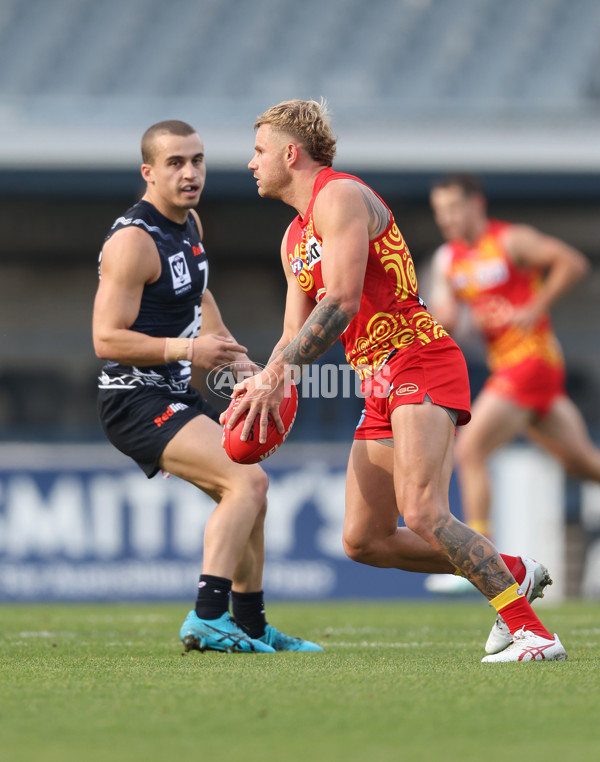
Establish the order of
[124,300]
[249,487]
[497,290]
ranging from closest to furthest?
1. [249,487]
2. [124,300]
3. [497,290]

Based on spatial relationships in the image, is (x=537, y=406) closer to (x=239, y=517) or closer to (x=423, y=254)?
(x=239, y=517)

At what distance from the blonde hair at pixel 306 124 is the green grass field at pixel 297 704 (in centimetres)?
210

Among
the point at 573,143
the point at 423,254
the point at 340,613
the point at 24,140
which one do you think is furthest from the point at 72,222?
the point at 340,613

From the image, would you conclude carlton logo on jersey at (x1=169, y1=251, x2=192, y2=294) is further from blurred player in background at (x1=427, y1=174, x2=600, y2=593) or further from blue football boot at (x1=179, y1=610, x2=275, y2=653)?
blurred player in background at (x1=427, y1=174, x2=600, y2=593)

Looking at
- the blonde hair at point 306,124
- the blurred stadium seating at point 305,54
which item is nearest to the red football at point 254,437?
the blonde hair at point 306,124

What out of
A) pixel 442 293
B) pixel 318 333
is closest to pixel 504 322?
pixel 442 293

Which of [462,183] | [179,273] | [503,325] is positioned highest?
[462,183]

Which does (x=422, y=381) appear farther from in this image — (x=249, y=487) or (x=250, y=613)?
(x=250, y=613)

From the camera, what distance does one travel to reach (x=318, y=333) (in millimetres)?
4707

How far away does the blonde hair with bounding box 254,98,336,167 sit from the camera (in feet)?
17.0

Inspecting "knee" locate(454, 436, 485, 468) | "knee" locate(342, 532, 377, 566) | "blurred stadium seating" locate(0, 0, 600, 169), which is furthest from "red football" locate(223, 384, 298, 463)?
"blurred stadium seating" locate(0, 0, 600, 169)

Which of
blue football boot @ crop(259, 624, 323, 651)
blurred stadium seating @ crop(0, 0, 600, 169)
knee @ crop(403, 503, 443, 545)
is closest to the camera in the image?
knee @ crop(403, 503, 443, 545)

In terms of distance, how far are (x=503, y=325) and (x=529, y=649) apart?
17.4 ft

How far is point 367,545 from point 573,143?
37.4 feet
